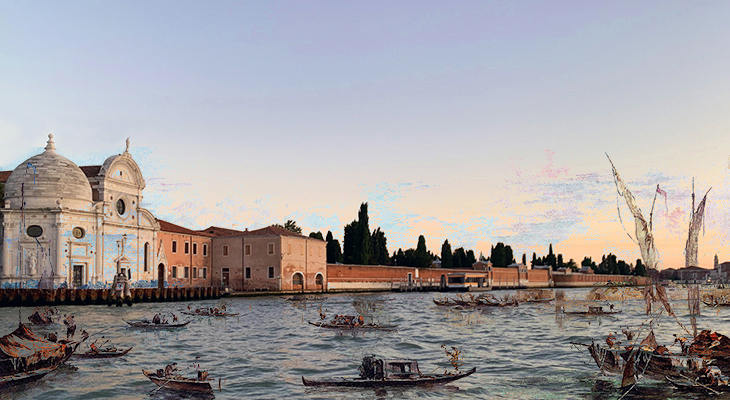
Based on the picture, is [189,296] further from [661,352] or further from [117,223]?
[661,352]

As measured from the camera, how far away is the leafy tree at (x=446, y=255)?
118m

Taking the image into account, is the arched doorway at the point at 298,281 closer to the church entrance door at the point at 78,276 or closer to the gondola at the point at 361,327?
the church entrance door at the point at 78,276

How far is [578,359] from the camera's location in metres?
20.3

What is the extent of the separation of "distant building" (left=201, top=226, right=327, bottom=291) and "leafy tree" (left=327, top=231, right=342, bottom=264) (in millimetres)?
21668

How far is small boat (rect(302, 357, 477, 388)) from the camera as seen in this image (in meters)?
15.0

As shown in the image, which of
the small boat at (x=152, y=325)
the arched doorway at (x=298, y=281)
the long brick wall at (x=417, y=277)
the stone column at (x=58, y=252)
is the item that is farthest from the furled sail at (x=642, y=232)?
the arched doorway at (x=298, y=281)

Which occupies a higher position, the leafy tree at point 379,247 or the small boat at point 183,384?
the leafy tree at point 379,247


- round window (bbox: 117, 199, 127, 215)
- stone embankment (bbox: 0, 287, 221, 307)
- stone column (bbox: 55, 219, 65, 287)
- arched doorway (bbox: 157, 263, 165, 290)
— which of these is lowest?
stone embankment (bbox: 0, 287, 221, 307)

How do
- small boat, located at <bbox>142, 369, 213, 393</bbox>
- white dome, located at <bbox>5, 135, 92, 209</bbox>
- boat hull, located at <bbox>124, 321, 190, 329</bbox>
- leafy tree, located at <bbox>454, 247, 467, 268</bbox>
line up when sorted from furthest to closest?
leafy tree, located at <bbox>454, 247, 467, 268</bbox>, white dome, located at <bbox>5, 135, 92, 209</bbox>, boat hull, located at <bbox>124, 321, 190, 329</bbox>, small boat, located at <bbox>142, 369, 213, 393</bbox>

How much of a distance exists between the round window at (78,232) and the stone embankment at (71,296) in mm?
6151

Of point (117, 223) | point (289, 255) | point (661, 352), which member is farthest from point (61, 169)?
point (661, 352)

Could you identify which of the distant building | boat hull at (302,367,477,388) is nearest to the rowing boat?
boat hull at (302,367,477,388)

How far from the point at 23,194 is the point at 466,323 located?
35158 mm

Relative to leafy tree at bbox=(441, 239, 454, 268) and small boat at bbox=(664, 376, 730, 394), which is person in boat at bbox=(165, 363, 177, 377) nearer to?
small boat at bbox=(664, 376, 730, 394)
